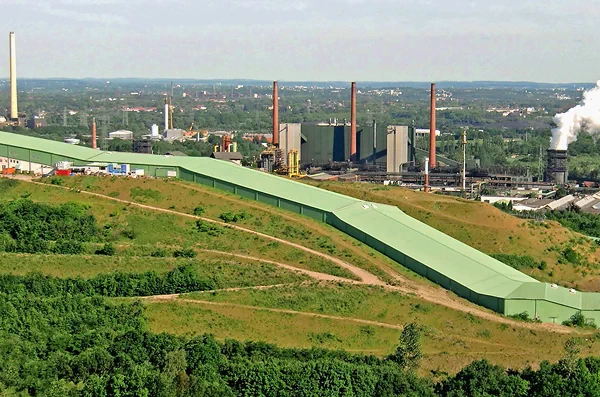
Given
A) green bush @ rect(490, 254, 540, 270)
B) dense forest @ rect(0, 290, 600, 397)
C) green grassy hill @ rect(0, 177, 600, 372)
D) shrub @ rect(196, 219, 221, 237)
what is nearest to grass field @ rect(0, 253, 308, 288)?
green grassy hill @ rect(0, 177, 600, 372)

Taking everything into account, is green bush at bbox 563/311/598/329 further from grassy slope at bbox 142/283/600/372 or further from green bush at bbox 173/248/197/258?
green bush at bbox 173/248/197/258

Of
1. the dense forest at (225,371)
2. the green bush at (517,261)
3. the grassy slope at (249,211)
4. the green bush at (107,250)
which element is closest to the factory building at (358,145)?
the grassy slope at (249,211)

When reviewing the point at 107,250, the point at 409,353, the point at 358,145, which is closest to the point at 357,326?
the point at 409,353

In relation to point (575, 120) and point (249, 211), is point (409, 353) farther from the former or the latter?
point (575, 120)

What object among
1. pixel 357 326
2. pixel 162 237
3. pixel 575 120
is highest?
pixel 575 120

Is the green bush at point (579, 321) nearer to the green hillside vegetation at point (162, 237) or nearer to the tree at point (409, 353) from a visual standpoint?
the green hillside vegetation at point (162, 237)

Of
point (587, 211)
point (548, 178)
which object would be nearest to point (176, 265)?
point (587, 211)
